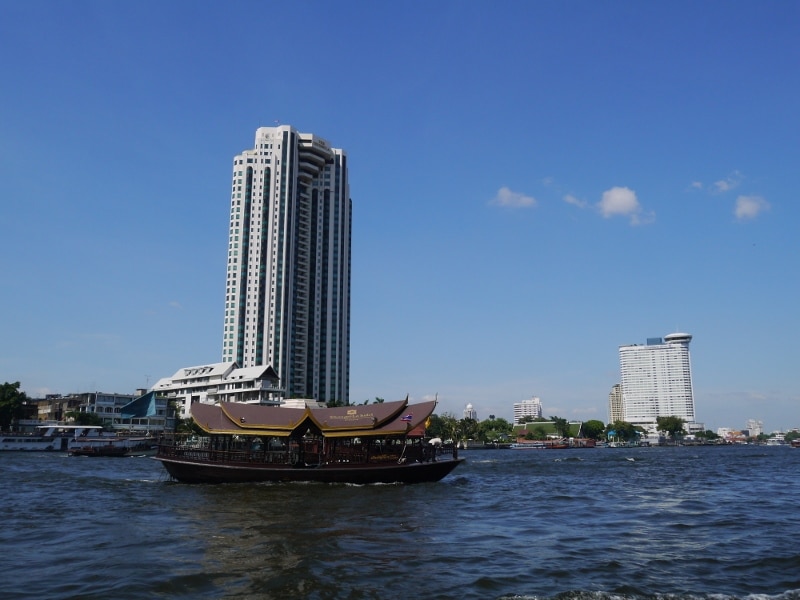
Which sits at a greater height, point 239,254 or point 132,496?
point 239,254

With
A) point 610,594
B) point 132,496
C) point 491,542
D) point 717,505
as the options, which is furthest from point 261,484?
point 610,594

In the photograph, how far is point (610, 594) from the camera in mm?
13320

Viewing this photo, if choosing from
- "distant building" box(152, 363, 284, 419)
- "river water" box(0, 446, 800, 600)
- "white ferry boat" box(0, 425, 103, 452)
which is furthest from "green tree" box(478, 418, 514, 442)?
"river water" box(0, 446, 800, 600)

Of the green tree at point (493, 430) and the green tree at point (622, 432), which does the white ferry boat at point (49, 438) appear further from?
the green tree at point (622, 432)

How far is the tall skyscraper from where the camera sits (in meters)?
115

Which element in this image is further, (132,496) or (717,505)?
(132,496)

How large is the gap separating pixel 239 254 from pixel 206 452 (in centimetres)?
8057

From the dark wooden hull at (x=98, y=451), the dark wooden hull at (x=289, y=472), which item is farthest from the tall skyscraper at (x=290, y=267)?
the dark wooden hull at (x=289, y=472)

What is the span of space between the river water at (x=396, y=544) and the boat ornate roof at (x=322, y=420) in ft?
15.2

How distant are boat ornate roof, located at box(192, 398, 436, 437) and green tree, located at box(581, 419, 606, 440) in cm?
15047

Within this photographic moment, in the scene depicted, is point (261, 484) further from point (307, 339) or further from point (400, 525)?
point (307, 339)

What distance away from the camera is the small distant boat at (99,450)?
78.0 meters

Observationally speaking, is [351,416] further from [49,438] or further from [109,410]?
[109,410]

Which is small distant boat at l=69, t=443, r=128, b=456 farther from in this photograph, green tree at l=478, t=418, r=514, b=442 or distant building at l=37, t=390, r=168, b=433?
green tree at l=478, t=418, r=514, b=442
